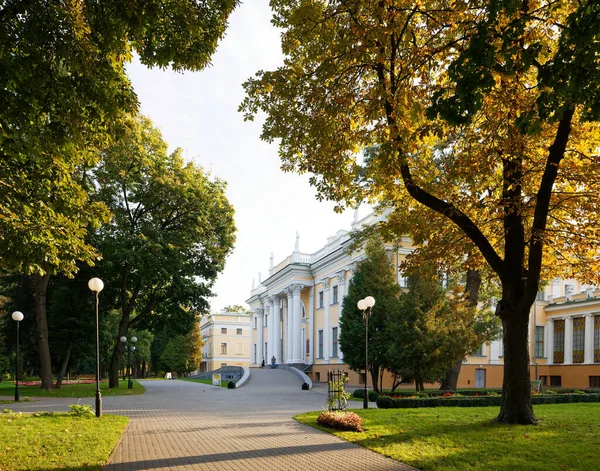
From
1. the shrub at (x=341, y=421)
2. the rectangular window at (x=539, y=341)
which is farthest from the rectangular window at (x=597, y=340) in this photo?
the shrub at (x=341, y=421)

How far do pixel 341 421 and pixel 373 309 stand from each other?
13.7m

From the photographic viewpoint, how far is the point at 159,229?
93.1ft

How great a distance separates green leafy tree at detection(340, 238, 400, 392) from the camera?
2545 cm

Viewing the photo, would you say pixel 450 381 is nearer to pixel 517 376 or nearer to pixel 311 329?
pixel 517 376

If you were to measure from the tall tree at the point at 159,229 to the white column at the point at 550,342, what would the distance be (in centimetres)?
2726

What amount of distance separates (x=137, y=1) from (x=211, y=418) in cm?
1160

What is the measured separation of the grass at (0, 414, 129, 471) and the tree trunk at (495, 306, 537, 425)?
8.70 m

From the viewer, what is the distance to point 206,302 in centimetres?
3256

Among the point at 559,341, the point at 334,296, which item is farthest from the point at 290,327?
the point at 559,341

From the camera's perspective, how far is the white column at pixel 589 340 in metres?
37.7

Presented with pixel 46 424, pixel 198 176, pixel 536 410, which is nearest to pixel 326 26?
pixel 46 424

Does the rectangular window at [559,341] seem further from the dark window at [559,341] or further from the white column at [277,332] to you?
the white column at [277,332]

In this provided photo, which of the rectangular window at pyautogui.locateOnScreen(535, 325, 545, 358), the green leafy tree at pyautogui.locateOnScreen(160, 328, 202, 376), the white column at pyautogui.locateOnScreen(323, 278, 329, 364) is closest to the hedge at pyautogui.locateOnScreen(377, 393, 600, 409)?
the rectangular window at pyautogui.locateOnScreen(535, 325, 545, 358)

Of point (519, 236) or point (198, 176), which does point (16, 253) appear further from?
point (198, 176)
